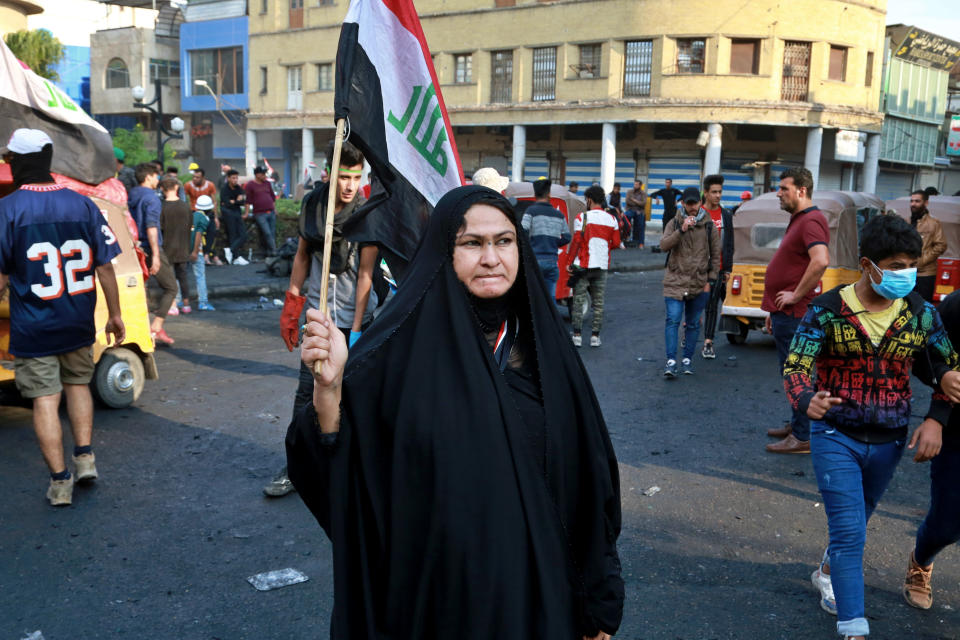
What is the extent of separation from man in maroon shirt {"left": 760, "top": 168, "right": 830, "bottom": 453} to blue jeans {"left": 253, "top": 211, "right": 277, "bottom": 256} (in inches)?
532

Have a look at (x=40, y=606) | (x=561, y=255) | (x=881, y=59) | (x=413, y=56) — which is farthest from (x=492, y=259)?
(x=881, y=59)

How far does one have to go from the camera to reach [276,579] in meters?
4.20

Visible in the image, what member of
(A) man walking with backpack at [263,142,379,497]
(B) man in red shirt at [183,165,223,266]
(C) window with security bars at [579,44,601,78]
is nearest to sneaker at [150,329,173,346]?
(A) man walking with backpack at [263,142,379,497]

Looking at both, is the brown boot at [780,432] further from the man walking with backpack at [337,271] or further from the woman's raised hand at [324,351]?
the woman's raised hand at [324,351]

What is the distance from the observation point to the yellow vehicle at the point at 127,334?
7168mm

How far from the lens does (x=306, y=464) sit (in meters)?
2.27

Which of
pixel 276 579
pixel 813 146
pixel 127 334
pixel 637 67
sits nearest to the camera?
pixel 276 579

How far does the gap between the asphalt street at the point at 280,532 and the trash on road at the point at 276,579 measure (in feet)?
0.15

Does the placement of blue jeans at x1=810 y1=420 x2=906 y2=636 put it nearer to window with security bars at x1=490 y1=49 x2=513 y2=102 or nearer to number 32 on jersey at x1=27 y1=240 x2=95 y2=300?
number 32 on jersey at x1=27 y1=240 x2=95 y2=300

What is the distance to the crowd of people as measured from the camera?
2.14 metres

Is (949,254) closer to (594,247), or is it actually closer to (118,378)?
(594,247)

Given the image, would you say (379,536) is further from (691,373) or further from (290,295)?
(691,373)

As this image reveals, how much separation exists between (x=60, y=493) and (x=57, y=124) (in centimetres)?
347

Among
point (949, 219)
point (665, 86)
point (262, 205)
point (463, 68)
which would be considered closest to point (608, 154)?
point (665, 86)
